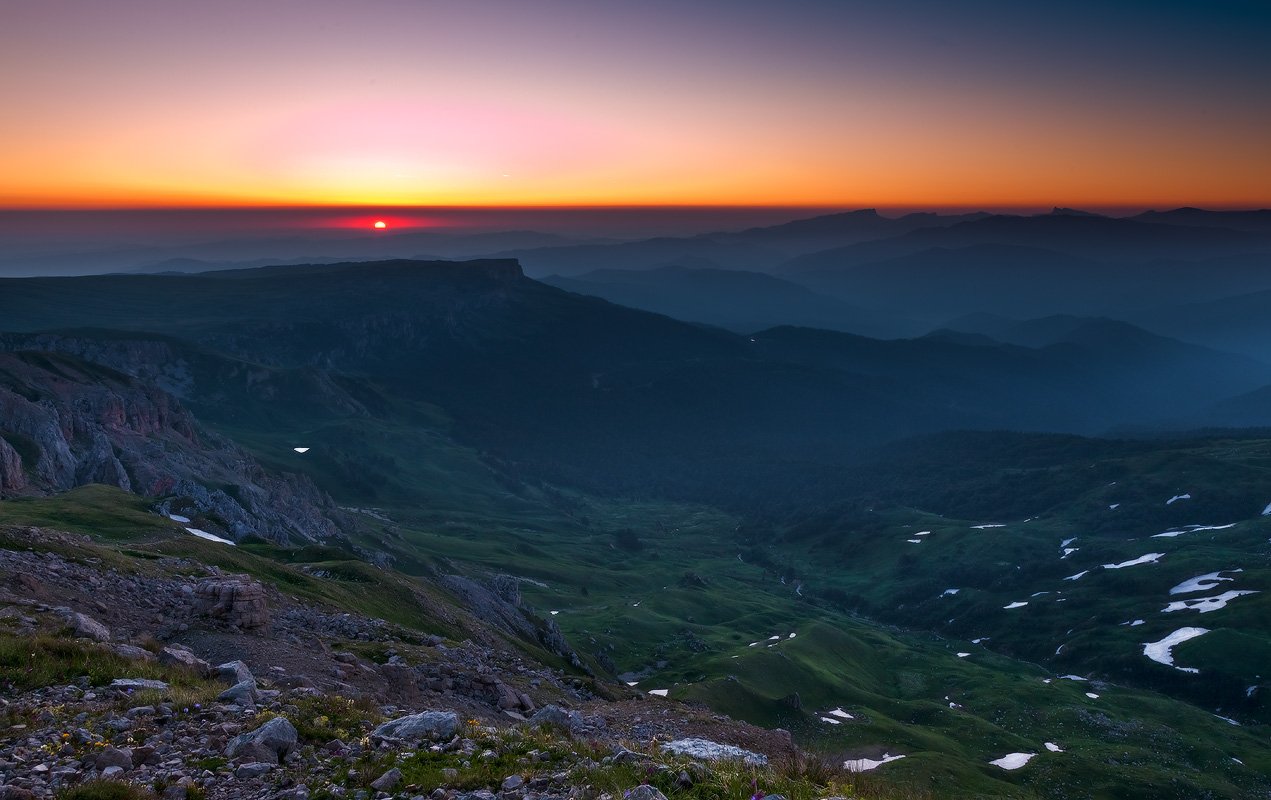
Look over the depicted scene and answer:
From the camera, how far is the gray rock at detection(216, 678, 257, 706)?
18203 millimetres

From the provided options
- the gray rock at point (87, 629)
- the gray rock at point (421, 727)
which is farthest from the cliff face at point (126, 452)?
the gray rock at point (421, 727)

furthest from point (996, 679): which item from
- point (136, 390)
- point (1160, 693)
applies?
point (136, 390)

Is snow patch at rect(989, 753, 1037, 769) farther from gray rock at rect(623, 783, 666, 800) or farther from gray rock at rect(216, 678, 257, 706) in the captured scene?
gray rock at rect(216, 678, 257, 706)

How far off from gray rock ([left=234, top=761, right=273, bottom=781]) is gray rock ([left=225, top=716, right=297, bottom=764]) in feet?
1.22

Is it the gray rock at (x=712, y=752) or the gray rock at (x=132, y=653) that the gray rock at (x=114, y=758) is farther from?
the gray rock at (x=712, y=752)

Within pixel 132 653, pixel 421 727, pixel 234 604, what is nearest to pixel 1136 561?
pixel 234 604

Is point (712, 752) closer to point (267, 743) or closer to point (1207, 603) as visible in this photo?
point (267, 743)

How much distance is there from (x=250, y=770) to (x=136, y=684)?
20.2 feet

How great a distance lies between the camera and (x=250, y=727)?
16688 millimetres

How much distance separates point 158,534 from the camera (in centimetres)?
5253

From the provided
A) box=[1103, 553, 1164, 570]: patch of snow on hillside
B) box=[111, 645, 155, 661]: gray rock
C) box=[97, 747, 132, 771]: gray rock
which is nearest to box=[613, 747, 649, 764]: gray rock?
box=[97, 747, 132, 771]: gray rock

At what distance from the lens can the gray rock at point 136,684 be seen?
18344mm

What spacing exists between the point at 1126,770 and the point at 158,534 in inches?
3800

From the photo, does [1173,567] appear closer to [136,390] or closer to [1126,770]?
[1126,770]
